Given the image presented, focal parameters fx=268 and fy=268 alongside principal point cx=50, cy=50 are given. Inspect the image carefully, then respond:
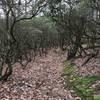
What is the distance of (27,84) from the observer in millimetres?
12203

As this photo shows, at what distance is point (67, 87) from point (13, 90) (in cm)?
286

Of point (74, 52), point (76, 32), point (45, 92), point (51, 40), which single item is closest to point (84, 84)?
point (45, 92)

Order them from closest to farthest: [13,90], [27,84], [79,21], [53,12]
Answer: [13,90]
[27,84]
[53,12]
[79,21]

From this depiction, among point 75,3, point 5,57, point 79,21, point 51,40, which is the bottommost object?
point 51,40

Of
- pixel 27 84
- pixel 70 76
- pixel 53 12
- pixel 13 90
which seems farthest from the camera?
pixel 53 12

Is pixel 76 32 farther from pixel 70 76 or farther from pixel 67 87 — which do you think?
pixel 67 87

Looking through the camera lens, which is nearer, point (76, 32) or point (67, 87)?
point (67, 87)

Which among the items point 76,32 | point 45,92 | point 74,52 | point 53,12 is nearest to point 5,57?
point 45,92

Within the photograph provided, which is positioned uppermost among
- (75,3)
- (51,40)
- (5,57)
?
(75,3)

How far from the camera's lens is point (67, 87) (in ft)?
41.3

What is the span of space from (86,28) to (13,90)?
371 inches

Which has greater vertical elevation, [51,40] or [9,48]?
[9,48]

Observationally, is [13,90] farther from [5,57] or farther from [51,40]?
[51,40]

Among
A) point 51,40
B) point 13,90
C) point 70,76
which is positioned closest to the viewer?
point 13,90
